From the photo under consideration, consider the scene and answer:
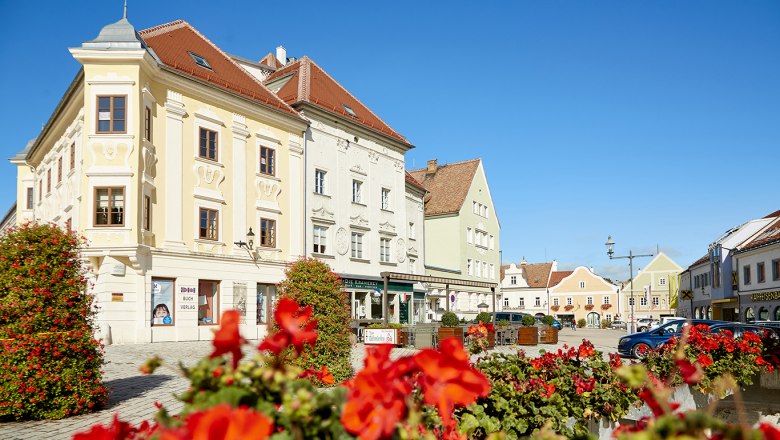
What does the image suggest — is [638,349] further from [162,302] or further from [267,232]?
[162,302]

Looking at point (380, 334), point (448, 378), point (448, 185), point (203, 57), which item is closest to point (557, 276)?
point (448, 185)

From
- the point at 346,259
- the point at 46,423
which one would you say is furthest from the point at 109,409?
the point at 346,259

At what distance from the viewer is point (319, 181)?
30750 mm

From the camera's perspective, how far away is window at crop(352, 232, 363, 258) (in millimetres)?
32594

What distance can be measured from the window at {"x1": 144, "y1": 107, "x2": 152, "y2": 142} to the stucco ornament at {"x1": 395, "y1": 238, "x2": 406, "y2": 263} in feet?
55.3

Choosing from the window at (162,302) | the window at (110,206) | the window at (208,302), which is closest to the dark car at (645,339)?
the window at (208,302)

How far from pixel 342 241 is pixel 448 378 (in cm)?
3023

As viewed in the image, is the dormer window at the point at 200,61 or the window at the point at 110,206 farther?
the dormer window at the point at 200,61

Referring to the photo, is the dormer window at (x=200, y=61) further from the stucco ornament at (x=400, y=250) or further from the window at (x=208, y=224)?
the stucco ornament at (x=400, y=250)

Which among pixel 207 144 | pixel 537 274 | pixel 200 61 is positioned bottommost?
pixel 537 274

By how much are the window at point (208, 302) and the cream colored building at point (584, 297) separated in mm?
62470

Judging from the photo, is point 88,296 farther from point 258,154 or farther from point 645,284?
point 645,284

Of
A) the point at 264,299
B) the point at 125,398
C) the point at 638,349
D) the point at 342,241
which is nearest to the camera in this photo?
the point at 125,398

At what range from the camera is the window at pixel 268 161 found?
91.1 feet
